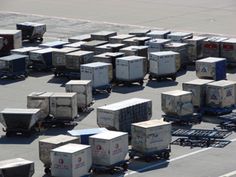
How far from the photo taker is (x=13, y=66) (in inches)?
3172

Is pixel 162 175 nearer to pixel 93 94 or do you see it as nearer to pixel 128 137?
pixel 128 137

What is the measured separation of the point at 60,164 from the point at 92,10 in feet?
229

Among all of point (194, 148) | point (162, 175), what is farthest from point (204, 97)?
point (162, 175)

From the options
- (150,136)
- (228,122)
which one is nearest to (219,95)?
(228,122)

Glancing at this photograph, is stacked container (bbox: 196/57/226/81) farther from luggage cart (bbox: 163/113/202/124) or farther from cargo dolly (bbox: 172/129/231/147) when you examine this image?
cargo dolly (bbox: 172/129/231/147)

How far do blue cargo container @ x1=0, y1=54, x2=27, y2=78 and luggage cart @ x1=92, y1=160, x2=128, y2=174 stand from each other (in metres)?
27.4

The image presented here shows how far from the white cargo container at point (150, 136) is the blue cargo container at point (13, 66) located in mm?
25053

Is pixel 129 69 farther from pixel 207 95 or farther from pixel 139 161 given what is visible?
pixel 139 161

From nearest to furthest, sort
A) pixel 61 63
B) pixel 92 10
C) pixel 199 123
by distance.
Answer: pixel 199 123 → pixel 61 63 → pixel 92 10

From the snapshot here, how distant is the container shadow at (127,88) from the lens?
75.9m

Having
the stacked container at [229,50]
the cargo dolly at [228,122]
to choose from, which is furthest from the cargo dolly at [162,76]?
the cargo dolly at [228,122]

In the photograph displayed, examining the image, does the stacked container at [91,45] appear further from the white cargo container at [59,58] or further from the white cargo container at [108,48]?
the white cargo container at [59,58]

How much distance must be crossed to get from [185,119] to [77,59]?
1773cm

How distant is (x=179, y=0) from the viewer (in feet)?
417
